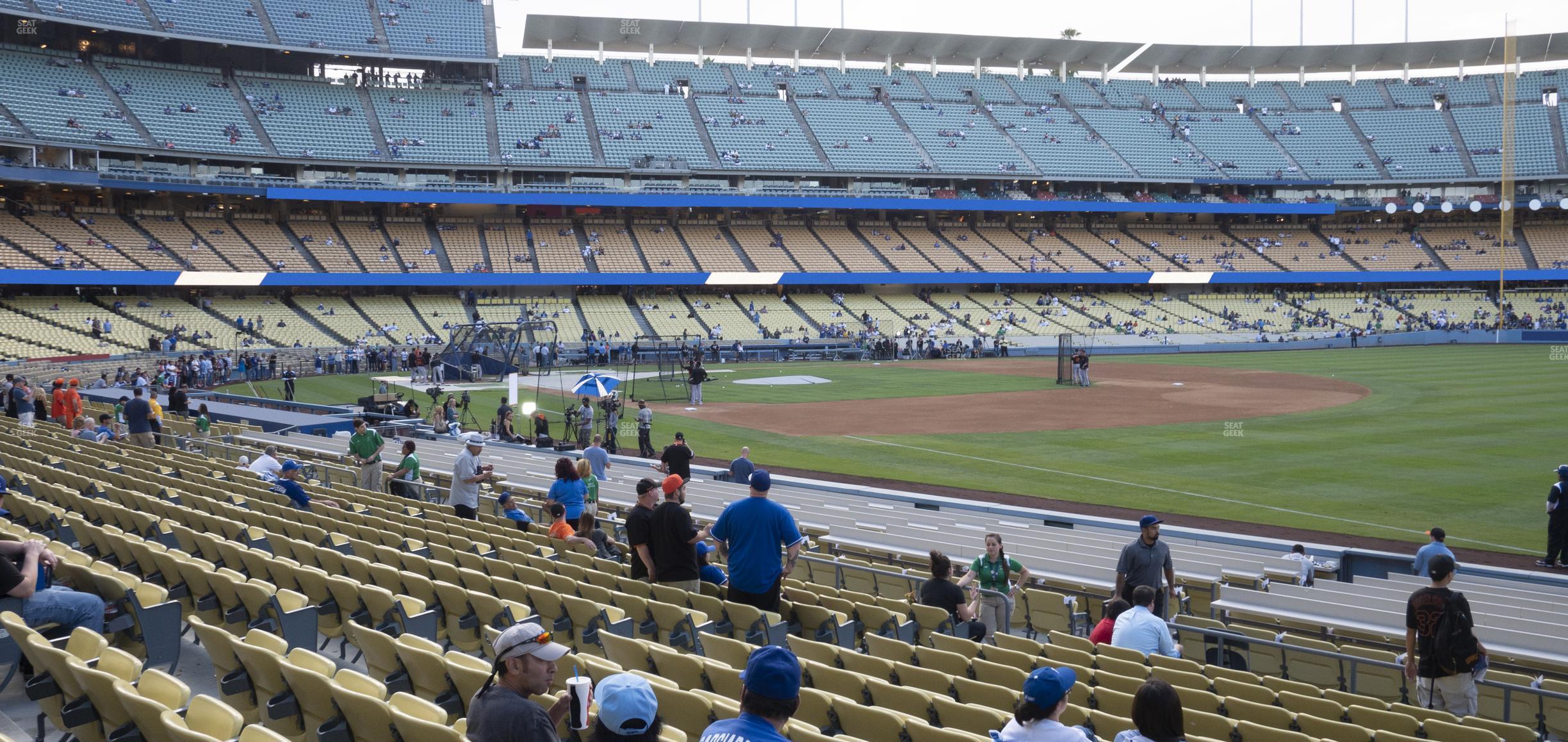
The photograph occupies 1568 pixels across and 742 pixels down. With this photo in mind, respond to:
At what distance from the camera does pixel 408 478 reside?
16234 millimetres

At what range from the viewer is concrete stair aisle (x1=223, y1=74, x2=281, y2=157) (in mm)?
62719

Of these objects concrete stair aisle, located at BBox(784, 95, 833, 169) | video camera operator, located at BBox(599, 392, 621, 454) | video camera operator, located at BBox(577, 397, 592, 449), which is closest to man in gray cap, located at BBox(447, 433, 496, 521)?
video camera operator, located at BBox(577, 397, 592, 449)

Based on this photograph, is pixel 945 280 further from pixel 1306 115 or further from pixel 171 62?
pixel 171 62

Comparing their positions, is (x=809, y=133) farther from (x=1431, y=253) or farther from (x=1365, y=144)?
(x=1431, y=253)

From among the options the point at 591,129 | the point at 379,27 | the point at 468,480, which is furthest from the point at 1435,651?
the point at 379,27

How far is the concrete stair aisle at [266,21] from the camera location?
213 ft

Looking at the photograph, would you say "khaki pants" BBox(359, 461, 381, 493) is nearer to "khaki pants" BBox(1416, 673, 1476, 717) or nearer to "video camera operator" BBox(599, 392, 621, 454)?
"video camera operator" BBox(599, 392, 621, 454)

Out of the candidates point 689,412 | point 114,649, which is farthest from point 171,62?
point 114,649

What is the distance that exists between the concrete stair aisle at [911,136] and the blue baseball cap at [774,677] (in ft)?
244

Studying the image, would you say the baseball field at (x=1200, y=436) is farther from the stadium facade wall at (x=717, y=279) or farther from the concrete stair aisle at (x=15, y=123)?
the concrete stair aisle at (x=15, y=123)

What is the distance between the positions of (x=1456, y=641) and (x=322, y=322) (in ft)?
187

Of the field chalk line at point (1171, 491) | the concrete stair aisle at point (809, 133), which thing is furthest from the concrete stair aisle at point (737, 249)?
the field chalk line at point (1171, 491)

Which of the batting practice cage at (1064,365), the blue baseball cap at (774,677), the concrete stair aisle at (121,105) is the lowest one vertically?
the blue baseball cap at (774,677)

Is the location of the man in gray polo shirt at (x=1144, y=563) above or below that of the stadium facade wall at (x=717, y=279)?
below
